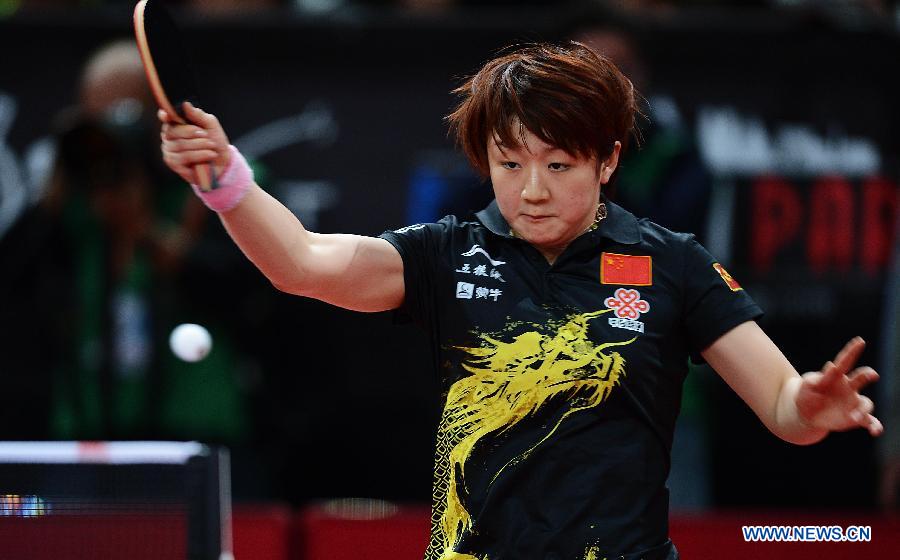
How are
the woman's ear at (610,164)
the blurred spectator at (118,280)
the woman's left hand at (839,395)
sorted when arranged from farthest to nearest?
the blurred spectator at (118,280)
the woman's ear at (610,164)
the woman's left hand at (839,395)

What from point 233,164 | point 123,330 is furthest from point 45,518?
point 123,330

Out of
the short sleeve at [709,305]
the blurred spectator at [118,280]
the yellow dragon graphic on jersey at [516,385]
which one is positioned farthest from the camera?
the blurred spectator at [118,280]

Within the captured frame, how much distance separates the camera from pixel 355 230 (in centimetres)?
637

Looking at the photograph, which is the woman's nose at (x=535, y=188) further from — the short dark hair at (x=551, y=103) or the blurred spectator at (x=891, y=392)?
the blurred spectator at (x=891, y=392)

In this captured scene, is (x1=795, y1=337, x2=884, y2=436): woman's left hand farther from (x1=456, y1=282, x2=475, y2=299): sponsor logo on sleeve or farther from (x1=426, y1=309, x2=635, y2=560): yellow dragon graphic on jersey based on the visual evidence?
(x1=456, y1=282, x2=475, y2=299): sponsor logo on sleeve

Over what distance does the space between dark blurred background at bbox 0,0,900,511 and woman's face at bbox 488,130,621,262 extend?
3.03 metres

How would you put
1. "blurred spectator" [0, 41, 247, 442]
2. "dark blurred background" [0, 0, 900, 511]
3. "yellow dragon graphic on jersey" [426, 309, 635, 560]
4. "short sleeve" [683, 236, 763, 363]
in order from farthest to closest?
1. "dark blurred background" [0, 0, 900, 511]
2. "blurred spectator" [0, 41, 247, 442]
3. "short sleeve" [683, 236, 763, 363]
4. "yellow dragon graphic on jersey" [426, 309, 635, 560]

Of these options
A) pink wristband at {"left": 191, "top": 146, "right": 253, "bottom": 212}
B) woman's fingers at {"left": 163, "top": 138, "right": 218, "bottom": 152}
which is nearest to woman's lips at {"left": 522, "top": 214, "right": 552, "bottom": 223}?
pink wristband at {"left": 191, "top": 146, "right": 253, "bottom": 212}

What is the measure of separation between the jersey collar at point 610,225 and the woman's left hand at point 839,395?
554 millimetres

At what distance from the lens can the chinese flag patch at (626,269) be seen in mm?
3191

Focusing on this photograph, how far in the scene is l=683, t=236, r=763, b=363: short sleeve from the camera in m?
3.19

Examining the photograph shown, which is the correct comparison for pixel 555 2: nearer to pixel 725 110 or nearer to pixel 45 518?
pixel 725 110

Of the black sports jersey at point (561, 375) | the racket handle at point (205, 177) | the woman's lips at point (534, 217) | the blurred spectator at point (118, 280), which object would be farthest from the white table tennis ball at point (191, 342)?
the blurred spectator at point (118, 280)

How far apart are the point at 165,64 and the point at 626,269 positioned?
1191mm
